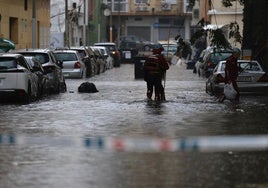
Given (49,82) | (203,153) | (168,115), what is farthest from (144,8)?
(203,153)

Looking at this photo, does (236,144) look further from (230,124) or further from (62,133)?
(230,124)

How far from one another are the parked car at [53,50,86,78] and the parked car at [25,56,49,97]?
443 inches

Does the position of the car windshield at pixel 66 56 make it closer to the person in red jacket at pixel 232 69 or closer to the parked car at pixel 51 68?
the parked car at pixel 51 68

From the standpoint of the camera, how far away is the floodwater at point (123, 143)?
1035cm

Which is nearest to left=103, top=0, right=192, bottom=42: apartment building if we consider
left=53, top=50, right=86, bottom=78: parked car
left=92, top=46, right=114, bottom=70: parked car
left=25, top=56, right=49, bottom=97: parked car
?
left=92, top=46, right=114, bottom=70: parked car

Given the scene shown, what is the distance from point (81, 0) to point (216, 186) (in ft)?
205

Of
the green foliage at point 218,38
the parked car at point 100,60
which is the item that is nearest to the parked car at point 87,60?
the parked car at point 100,60

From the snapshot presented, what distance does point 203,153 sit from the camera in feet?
40.8

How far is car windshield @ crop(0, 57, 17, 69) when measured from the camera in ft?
72.9

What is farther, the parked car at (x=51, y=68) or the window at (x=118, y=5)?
the window at (x=118, y=5)

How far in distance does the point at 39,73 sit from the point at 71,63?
506 inches

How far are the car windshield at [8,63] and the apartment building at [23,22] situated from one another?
2029cm

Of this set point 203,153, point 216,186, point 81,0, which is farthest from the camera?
point 81,0

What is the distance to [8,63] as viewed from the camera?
22.3 meters
